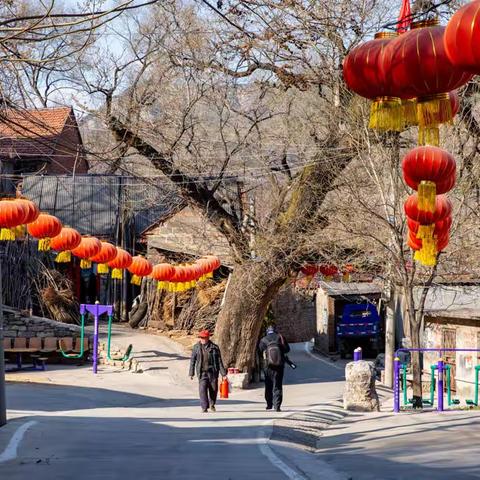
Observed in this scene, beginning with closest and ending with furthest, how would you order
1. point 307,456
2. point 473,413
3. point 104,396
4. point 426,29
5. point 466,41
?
point 466,41 < point 426,29 < point 307,456 < point 473,413 < point 104,396

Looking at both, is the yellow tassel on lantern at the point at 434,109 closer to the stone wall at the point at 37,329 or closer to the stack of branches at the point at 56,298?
the stone wall at the point at 37,329

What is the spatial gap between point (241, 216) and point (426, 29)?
1759 cm

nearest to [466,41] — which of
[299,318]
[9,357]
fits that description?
[9,357]

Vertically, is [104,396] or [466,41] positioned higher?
[466,41]

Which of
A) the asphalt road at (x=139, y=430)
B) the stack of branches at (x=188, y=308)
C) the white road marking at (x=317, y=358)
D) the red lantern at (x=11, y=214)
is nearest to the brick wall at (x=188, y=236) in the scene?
the stack of branches at (x=188, y=308)

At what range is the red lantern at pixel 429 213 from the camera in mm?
13055

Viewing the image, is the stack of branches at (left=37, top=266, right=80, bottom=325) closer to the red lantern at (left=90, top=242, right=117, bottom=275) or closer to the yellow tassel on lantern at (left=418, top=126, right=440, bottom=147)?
the red lantern at (left=90, top=242, right=117, bottom=275)

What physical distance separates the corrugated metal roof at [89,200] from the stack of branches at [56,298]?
336 cm

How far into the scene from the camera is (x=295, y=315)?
41.8m

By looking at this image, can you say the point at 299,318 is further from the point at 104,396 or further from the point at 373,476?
the point at 373,476

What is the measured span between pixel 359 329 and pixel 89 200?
12.5 m

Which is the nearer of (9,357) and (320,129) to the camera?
(320,129)

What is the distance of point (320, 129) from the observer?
942 inches

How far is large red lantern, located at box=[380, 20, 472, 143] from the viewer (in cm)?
746
